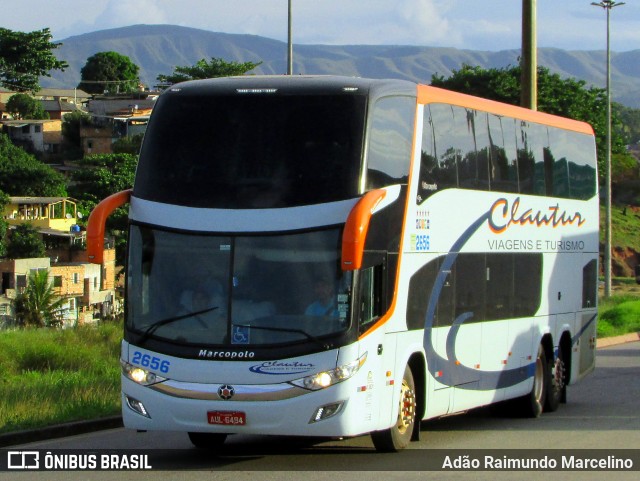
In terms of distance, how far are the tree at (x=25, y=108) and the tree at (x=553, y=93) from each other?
69567 millimetres

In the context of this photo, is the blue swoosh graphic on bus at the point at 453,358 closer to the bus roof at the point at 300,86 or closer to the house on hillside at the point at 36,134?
the bus roof at the point at 300,86

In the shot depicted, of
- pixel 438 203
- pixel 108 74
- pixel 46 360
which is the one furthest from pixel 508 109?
pixel 108 74

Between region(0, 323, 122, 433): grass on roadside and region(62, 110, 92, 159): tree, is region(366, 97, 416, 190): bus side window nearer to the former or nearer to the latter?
region(0, 323, 122, 433): grass on roadside

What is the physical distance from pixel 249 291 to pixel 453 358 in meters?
3.37

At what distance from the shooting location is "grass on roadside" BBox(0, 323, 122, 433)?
542 inches

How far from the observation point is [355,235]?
10.3 meters

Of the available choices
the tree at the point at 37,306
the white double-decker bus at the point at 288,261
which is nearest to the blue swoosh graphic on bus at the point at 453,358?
the white double-decker bus at the point at 288,261

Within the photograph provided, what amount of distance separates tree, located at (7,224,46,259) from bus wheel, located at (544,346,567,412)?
58.4 m

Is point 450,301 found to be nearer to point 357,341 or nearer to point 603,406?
point 357,341

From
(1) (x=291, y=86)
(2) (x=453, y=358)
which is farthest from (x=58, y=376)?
(1) (x=291, y=86)

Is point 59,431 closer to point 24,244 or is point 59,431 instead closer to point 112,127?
point 24,244

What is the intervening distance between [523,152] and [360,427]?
6.22 m

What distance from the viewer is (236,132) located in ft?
36.7

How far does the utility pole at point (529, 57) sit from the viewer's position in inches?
861
